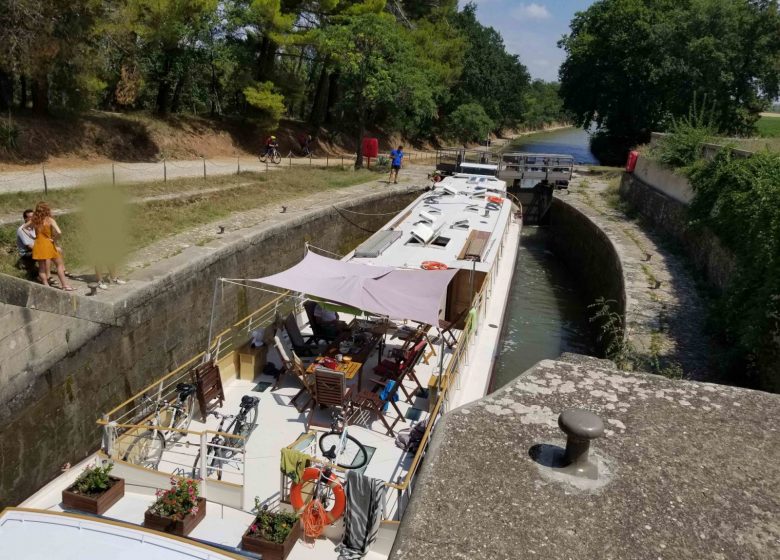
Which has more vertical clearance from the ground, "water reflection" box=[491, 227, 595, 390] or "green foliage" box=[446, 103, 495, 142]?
"green foliage" box=[446, 103, 495, 142]

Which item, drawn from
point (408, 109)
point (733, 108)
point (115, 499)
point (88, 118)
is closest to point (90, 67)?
point (88, 118)

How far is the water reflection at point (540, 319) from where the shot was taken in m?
12.7

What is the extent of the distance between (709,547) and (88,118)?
22.7 metres

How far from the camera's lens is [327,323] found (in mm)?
8766

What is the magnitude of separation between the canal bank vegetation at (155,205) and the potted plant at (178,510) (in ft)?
17.5

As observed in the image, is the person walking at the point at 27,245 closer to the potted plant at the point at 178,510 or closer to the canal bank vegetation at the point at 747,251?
the potted plant at the point at 178,510

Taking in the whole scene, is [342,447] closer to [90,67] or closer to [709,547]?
[709,547]

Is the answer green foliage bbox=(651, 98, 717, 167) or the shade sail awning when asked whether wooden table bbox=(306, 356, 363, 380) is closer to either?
the shade sail awning

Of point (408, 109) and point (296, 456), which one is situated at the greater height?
point (408, 109)

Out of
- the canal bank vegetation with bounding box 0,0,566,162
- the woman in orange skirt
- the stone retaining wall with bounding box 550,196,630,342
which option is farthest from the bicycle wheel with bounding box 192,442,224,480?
the canal bank vegetation with bounding box 0,0,566,162

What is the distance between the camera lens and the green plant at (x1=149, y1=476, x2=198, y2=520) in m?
5.60

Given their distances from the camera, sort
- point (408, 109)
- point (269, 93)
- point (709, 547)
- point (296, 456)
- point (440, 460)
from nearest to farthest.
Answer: point (709, 547) < point (440, 460) < point (296, 456) < point (269, 93) < point (408, 109)

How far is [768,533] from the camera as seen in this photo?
8.18 feet

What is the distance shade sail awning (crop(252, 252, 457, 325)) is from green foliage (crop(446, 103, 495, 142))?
1379 inches
